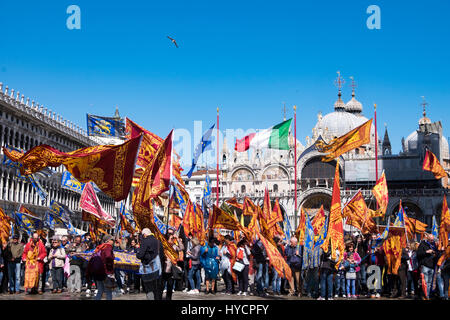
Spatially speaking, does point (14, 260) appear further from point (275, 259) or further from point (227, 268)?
point (275, 259)

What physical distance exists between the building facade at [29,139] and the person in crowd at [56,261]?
2107 cm

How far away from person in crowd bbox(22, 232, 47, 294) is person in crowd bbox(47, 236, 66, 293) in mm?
317

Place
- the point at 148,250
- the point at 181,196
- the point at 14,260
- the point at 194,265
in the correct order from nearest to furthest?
1. the point at 148,250
2. the point at 14,260
3. the point at 194,265
4. the point at 181,196

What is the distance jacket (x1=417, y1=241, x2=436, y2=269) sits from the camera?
1639 centimetres

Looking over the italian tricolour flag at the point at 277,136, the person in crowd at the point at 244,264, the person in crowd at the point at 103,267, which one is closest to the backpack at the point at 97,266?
the person in crowd at the point at 103,267

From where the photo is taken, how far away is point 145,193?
1411cm

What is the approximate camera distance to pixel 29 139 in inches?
1865

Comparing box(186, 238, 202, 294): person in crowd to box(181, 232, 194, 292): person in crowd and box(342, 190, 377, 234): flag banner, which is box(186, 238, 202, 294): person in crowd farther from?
box(342, 190, 377, 234): flag banner

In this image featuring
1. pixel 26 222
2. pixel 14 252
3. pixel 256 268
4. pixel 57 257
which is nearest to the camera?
pixel 14 252

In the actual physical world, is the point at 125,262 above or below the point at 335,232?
below

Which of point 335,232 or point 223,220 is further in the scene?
point 223,220

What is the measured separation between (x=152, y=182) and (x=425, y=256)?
343 inches

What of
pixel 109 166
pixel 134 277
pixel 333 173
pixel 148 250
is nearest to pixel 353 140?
pixel 134 277
